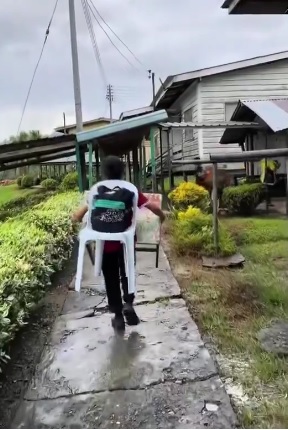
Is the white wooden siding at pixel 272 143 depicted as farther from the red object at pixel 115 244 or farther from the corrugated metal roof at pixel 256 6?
the red object at pixel 115 244

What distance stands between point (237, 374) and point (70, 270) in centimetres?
421

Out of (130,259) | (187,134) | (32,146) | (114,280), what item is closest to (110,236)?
(130,259)

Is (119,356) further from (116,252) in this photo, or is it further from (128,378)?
(116,252)

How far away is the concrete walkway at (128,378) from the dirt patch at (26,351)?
0.26ft

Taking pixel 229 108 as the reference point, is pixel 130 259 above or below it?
below

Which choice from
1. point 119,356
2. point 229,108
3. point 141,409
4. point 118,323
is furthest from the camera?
point 229,108

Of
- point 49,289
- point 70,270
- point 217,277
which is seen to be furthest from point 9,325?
point 70,270

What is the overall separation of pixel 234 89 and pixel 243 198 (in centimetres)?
688

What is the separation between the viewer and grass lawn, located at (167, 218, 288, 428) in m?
2.95

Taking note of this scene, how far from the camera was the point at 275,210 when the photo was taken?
1219 centimetres

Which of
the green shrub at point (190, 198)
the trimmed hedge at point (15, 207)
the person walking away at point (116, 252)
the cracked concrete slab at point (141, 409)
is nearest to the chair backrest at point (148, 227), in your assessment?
the person walking away at point (116, 252)

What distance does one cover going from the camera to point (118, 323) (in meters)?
4.41

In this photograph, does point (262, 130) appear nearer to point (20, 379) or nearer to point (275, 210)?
point (275, 210)

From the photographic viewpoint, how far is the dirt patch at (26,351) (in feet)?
10.7
